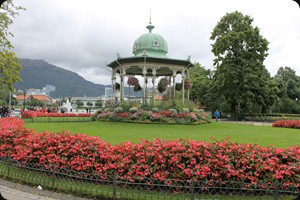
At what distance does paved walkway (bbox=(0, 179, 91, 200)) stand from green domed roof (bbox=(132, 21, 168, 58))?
1795 cm

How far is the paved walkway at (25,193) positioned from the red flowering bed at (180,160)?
0.62 meters

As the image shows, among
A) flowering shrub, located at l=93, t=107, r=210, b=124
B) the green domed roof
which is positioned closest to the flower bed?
flowering shrub, located at l=93, t=107, r=210, b=124

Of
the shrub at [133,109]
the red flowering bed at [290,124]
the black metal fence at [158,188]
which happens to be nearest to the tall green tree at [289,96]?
the red flowering bed at [290,124]

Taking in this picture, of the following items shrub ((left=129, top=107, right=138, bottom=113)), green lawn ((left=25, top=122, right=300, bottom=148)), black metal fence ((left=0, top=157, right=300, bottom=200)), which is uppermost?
shrub ((left=129, top=107, right=138, bottom=113))

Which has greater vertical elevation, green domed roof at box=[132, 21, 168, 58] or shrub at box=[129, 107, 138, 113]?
green domed roof at box=[132, 21, 168, 58]

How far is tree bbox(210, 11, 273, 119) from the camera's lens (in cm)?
3325

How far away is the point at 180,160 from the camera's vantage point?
18.0ft

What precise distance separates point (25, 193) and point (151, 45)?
19015mm

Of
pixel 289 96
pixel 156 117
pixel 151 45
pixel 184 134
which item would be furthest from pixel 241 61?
pixel 184 134

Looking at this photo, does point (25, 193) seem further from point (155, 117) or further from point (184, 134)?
point (155, 117)

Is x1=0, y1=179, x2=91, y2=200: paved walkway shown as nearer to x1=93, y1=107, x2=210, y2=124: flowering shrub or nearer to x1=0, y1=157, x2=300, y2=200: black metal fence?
x1=0, y1=157, x2=300, y2=200: black metal fence

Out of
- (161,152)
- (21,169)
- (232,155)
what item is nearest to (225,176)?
(232,155)

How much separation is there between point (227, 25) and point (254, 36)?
160 inches

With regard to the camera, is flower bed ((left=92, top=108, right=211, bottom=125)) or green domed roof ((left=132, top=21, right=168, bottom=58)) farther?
green domed roof ((left=132, top=21, right=168, bottom=58))
